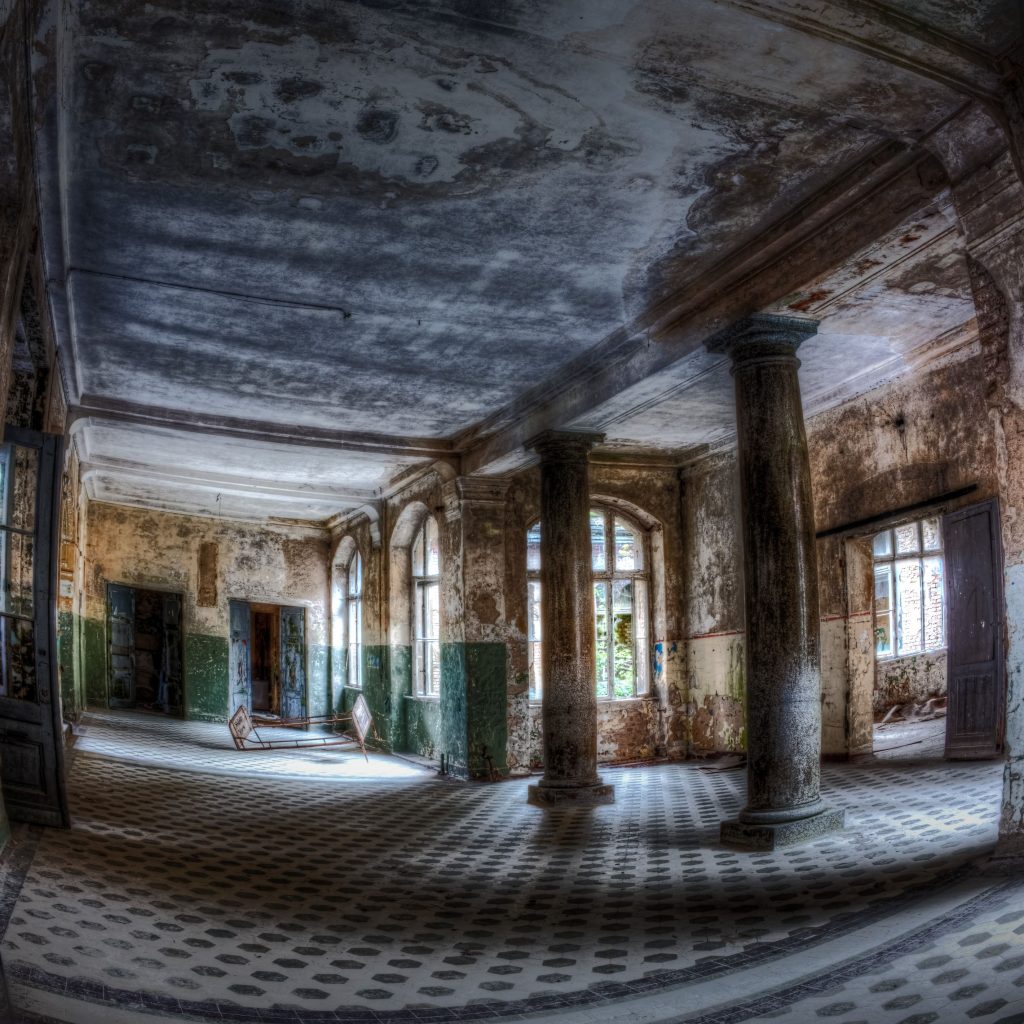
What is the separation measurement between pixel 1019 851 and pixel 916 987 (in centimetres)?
120

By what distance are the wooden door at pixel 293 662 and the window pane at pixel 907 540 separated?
10.3 m

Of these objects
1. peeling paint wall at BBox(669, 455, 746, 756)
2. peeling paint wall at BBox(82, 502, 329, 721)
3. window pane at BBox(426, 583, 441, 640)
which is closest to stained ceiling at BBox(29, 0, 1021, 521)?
peeling paint wall at BBox(669, 455, 746, 756)

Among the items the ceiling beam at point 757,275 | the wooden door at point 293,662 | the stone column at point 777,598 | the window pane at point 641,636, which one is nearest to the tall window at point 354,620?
the wooden door at point 293,662

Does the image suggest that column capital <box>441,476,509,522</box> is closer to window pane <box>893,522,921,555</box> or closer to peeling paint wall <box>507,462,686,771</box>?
peeling paint wall <box>507,462,686,771</box>

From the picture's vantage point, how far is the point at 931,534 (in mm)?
13156

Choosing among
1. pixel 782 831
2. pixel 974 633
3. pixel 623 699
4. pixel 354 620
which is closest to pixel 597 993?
pixel 782 831

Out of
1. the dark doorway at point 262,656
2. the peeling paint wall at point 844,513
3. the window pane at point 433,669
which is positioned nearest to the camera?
the peeling paint wall at point 844,513

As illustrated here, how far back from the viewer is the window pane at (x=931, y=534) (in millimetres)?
13078

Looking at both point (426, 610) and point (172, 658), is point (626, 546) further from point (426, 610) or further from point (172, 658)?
point (172, 658)

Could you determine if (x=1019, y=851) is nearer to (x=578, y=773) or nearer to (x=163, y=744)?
(x=578, y=773)

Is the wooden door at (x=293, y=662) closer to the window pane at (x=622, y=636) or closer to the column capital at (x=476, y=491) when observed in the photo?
the column capital at (x=476, y=491)

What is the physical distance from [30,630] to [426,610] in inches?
301

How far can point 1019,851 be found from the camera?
174 inches

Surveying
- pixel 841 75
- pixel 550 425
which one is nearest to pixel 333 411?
pixel 550 425
